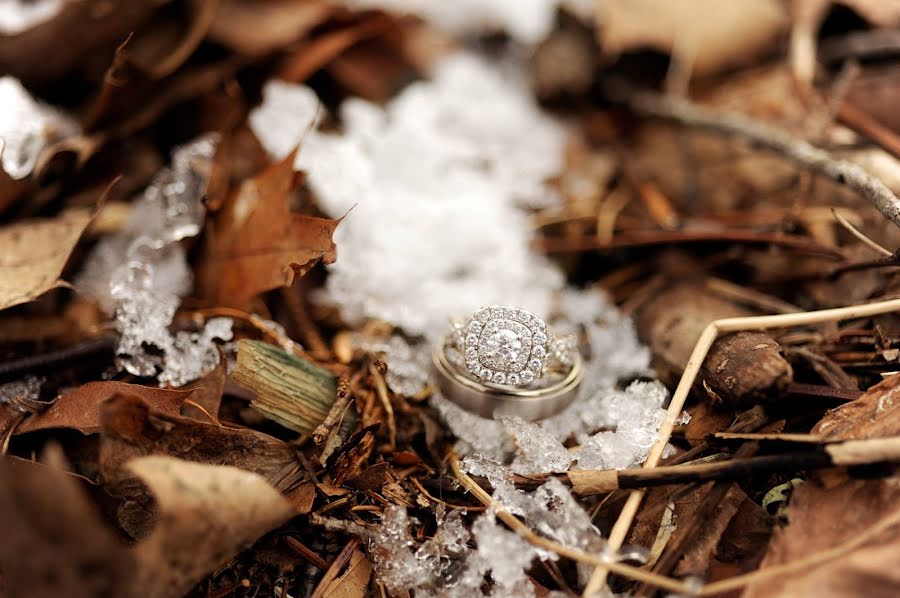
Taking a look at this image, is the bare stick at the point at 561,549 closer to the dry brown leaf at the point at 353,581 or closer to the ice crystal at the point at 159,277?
the dry brown leaf at the point at 353,581

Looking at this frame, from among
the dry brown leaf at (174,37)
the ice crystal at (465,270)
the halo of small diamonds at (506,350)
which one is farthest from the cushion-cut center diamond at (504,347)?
the dry brown leaf at (174,37)

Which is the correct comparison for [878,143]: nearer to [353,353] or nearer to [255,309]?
[353,353]

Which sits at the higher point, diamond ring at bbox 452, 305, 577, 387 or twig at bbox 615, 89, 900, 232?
twig at bbox 615, 89, 900, 232

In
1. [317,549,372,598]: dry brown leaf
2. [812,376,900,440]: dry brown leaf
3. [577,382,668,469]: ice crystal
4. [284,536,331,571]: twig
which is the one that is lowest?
[317,549,372,598]: dry brown leaf

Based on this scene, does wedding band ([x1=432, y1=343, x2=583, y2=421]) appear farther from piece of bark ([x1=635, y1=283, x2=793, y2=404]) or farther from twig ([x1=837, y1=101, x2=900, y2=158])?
twig ([x1=837, y1=101, x2=900, y2=158])

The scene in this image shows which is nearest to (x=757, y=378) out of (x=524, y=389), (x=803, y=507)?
(x=803, y=507)

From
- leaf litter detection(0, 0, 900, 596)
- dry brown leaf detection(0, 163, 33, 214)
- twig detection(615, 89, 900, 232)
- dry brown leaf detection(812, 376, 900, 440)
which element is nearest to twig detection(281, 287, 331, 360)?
leaf litter detection(0, 0, 900, 596)

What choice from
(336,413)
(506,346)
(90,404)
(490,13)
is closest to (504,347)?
(506,346)
